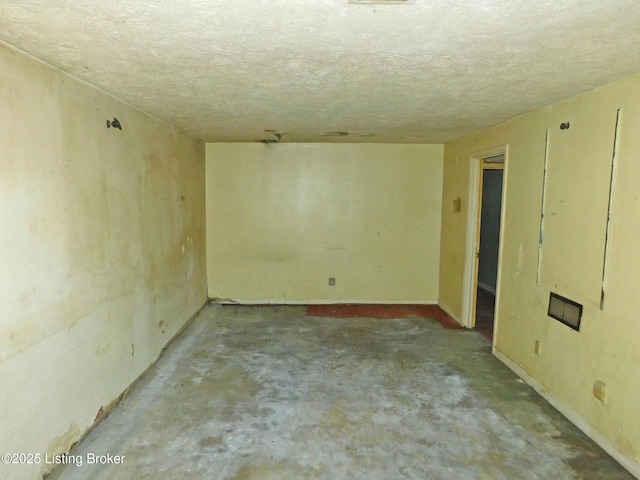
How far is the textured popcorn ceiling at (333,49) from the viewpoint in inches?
55.2

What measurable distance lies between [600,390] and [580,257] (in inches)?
34.0

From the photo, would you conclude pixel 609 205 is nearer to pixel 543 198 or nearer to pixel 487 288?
pixel 543 198

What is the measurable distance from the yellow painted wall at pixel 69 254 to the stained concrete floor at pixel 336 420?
348 mm

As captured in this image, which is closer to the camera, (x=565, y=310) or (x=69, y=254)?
(x=69, y=254)

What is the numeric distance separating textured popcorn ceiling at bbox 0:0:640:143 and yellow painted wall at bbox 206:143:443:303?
226 cm

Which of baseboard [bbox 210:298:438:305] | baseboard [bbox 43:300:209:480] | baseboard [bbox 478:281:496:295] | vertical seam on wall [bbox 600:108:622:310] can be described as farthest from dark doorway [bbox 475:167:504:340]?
baseboard [bbox 43:300:209:480]

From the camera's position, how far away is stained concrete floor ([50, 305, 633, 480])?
83.2 inches

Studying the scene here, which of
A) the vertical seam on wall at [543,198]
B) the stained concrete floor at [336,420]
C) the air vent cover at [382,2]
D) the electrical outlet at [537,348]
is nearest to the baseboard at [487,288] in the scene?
the stained concrete floor at [336,420]

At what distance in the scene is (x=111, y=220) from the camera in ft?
8.79

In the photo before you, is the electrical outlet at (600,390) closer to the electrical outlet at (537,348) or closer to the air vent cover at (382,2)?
the electrical outlet at (537,348)

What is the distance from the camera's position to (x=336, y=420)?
2.57 meters

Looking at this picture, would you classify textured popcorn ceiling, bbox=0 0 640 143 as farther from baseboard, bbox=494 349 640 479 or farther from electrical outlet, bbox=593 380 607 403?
baseboard, bbox=494 349 640 479

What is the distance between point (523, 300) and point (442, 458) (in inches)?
66.2

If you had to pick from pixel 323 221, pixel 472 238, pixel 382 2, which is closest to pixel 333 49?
pixel 382 2
